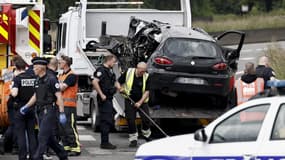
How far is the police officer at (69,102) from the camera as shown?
1400 centimetres

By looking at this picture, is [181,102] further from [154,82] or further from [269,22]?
[269,22]

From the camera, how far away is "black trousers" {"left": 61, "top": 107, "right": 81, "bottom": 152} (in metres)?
14.1

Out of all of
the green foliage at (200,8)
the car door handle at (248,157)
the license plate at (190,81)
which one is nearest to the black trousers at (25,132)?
the license plate at (190,81)

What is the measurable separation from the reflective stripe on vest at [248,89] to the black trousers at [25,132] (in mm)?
4122

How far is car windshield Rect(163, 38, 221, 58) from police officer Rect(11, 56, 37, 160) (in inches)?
155

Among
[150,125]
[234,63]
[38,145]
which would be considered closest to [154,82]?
[150,125]

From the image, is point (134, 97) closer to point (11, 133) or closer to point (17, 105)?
point (11, 133)

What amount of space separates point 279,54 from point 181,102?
9.12m

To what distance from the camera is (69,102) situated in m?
14.1

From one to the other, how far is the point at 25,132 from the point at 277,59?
13055 mm

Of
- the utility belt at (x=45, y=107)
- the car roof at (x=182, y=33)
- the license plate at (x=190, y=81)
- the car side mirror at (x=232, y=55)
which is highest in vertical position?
the car roof at (x=182, y=33)

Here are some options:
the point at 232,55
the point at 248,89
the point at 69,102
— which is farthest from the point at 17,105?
the point at 232,55

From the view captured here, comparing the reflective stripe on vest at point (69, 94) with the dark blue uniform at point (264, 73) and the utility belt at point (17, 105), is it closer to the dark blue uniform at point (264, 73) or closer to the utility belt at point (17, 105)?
the utility belt at point (17, 105)

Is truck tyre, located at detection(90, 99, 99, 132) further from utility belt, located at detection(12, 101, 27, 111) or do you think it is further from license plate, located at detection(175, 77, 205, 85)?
utility belt, located at detection(12, 101, 27, 111)
